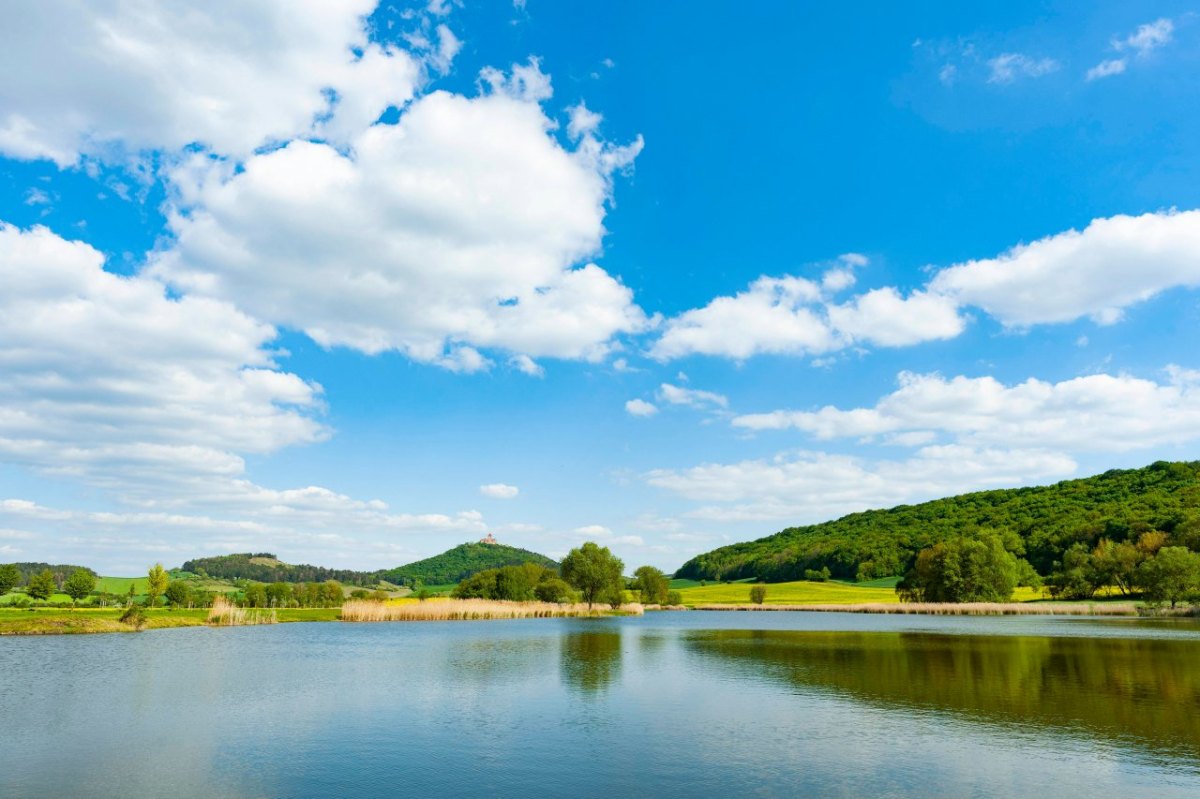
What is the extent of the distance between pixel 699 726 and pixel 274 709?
16086 millimetres

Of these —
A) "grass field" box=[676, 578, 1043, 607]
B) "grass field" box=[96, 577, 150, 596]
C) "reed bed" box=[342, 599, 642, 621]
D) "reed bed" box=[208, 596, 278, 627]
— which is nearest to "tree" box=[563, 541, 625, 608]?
"reed bed" box=[342, 599, 642, 621]

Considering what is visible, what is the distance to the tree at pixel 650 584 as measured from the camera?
146250 mm

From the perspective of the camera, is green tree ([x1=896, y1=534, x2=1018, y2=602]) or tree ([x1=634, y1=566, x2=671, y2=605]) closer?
green tree ([x1=896, y1=534, x2=1018, y2=602])

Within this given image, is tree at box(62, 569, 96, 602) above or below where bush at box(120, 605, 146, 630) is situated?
above

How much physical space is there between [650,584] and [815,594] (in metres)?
43.5

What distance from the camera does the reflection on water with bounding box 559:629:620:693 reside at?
3592 centimetres

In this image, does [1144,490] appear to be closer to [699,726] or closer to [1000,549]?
[1000,549]

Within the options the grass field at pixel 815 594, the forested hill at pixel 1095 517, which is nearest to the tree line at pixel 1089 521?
the forested hill at pixel 1095 517

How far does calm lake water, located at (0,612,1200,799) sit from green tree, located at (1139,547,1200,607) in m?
58.8

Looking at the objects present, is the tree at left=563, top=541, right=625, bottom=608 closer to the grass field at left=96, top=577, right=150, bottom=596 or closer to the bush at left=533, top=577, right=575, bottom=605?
the bush at left=533, top=577, right=575, bottom=605

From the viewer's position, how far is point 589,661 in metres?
45.4

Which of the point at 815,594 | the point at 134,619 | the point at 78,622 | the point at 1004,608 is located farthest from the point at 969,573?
the point at 78,622

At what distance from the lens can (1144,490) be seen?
170500 millimetres

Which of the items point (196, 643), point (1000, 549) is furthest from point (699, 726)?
point (1000, 549)
